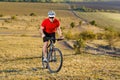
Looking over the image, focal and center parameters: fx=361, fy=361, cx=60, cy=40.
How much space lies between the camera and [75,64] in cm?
1402

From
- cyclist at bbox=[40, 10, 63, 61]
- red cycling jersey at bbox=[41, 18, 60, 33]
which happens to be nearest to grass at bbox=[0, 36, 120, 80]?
cyclist at bbox=[40, 10, 63, 61]

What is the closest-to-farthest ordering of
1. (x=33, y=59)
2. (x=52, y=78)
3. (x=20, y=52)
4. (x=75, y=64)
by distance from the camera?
(x=52, y=78), (x=75, y=64), (x=33, y=59), (x=20, y=52)

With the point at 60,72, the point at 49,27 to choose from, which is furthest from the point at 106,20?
the point at 60,72

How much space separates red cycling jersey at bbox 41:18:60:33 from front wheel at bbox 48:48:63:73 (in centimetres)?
70

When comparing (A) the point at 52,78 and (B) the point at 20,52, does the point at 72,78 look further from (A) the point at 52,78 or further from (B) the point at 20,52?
(B) the point at 20,52

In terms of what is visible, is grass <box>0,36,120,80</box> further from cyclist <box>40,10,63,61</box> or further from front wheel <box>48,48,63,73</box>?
cyclist <box>40,10,63,61</box>

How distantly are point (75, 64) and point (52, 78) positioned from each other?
10.1 ft

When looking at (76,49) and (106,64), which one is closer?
(106,64)

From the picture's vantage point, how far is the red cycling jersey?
12023 millimetres

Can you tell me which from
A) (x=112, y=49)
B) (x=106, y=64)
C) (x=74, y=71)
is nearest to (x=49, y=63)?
(x=74, y=71)

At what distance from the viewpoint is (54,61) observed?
474 inches

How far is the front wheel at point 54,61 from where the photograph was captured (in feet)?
38.9

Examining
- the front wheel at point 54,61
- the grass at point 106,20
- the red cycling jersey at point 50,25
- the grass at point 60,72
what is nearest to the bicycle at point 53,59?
the front wheel at point 54,61

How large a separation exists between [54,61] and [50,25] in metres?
1.21
